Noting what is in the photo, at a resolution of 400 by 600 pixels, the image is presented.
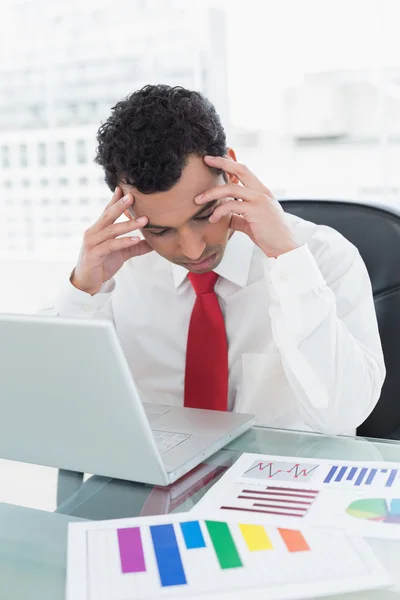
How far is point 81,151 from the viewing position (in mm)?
3684

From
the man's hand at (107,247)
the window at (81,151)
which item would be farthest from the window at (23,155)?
the man's hand at (107,247)

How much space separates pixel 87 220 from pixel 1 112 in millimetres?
750

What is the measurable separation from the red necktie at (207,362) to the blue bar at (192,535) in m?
0.57

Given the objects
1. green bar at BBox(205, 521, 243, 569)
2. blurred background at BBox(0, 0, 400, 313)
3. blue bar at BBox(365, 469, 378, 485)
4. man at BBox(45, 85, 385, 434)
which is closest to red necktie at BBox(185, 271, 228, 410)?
man at BBox(45, 85, 385, 434)

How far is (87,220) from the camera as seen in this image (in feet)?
12.2

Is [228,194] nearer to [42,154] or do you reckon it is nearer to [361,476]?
[361,476]

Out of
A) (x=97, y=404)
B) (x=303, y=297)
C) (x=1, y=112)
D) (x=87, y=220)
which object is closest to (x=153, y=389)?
(x=303, y=297)

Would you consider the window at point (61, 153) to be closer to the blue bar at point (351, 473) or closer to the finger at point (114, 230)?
the finger at point (114, 230)

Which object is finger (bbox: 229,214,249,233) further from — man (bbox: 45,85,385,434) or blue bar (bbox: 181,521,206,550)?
blue bar (bbox: 181,521,206,550)

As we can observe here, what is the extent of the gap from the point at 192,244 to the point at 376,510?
2.08 ft

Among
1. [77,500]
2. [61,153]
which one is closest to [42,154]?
[61,153]

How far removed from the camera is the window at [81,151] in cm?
368

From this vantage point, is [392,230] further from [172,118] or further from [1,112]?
[1,112]

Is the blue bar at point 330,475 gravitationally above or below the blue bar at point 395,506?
below
